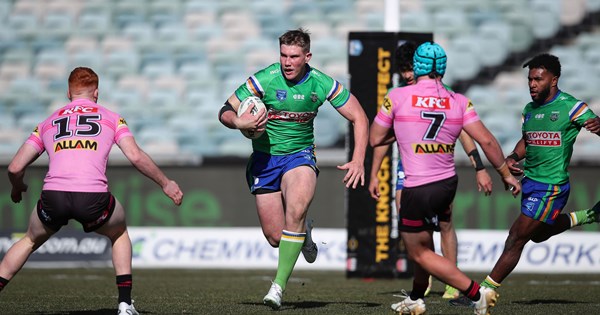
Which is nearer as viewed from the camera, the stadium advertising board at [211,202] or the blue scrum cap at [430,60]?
the blue scrum cap at [430,60]

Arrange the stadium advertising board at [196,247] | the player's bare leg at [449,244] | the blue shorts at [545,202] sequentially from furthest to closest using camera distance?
the stadium advertising board at [196,247], the player's bare leg at [449,244], the blue shorts at [545,202]

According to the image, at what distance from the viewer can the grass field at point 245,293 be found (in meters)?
8.87

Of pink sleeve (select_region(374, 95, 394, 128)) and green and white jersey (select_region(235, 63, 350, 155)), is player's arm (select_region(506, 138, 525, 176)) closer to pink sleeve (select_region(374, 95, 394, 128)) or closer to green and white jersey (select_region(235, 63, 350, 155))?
green and white jersey (select_region(235, 63, 350, 155))

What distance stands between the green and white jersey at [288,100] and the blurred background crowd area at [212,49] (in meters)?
8.37

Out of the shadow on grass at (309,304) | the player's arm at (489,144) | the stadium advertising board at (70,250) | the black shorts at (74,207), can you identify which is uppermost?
the player's arm at (489,144)

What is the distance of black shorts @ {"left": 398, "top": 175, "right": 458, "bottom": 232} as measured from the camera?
779 centimetres

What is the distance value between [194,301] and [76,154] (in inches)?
99.2

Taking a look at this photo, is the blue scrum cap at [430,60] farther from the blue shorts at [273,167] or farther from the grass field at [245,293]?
the grass field at [245,293]

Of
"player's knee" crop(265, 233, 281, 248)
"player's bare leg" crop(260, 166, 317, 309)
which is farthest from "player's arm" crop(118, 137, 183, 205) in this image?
"player's knee" crop(265, 233, 281, 248)

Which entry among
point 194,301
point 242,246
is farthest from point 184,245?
point 194,301

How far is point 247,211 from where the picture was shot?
1667 cm

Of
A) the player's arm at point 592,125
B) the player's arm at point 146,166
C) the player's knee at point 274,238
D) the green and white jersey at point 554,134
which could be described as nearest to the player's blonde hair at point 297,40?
the player's knee at point 274,238

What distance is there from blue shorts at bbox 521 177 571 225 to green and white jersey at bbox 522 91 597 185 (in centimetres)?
6

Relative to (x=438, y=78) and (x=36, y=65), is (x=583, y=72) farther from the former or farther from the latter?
(x=438, y=78)
